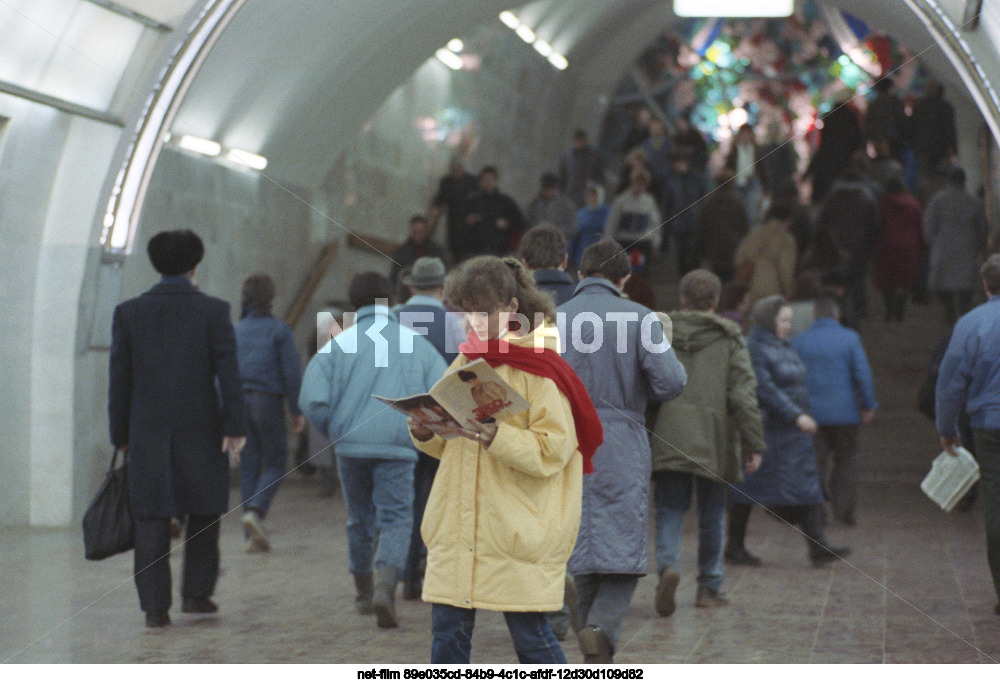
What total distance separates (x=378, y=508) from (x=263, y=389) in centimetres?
104

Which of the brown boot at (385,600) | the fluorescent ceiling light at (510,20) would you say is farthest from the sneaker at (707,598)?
the fluorescent ceiling light at (510,20)

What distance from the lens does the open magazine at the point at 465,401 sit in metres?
3.21

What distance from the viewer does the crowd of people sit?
3.44 metres

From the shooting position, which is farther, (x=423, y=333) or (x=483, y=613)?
(x=423, y=333)

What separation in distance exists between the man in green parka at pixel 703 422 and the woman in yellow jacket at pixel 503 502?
6.98 feet

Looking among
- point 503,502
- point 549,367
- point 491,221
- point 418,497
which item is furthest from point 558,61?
point 503,502

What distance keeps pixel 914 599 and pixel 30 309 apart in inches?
168

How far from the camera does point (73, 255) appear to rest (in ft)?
21.4

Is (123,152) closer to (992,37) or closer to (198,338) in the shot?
(198,338)

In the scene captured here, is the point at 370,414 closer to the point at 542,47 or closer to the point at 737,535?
the point at 737,535

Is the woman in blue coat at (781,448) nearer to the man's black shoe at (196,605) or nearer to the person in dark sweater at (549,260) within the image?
the person in dark sweater at (549,260)

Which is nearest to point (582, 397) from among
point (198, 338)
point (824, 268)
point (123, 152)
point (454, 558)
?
point (454, 558)

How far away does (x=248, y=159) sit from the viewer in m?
7.09

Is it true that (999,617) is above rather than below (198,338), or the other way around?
below
